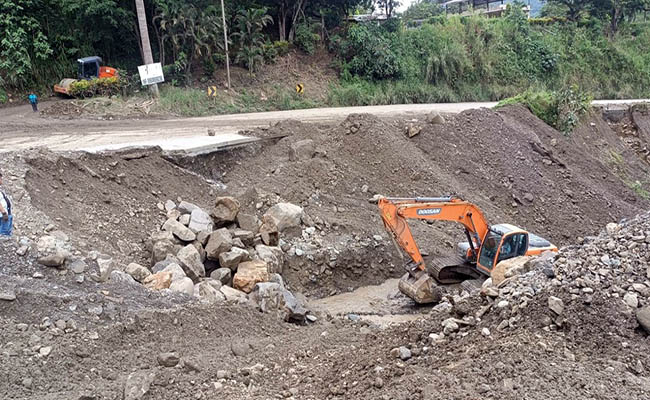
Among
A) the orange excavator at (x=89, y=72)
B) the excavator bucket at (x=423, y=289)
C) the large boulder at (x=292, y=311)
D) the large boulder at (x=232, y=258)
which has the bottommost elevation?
the excavator bucket at (x=423, y=289)

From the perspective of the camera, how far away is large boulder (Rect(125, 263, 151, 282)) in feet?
29.6

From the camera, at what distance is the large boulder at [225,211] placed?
38.1ft

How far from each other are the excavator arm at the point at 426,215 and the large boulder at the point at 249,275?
2.37 metres

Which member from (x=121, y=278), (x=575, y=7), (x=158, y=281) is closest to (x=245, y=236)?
(x=158, y=281)

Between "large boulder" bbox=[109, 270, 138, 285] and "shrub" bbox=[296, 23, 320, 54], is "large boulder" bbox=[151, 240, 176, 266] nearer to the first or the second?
"large boulder" bbox=[109, 270, 138, 285]

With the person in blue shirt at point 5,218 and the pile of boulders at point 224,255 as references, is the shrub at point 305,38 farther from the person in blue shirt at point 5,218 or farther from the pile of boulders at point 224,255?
the person in blue shirt at point 5,218

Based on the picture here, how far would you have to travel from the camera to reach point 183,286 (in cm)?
888

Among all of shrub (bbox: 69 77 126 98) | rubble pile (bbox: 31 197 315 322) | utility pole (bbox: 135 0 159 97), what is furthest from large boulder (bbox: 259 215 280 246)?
shrub (bbox: 69 77 126 98)

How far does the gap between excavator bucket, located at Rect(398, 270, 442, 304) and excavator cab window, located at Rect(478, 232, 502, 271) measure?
36.3 inches

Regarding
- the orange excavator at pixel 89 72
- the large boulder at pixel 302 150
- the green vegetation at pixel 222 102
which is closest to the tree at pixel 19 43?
the orange excavator at pixel 89 72

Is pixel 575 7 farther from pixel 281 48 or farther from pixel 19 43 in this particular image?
pixel 19 43

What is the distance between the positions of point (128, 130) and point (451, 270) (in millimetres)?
10751

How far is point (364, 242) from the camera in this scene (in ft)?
40.8

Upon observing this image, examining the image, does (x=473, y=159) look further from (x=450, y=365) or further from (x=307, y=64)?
(x=307, y=64)
